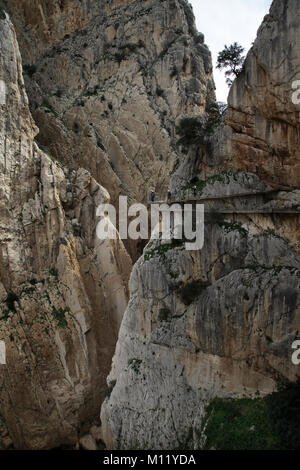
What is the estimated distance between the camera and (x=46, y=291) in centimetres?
2914

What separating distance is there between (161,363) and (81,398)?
11435mm

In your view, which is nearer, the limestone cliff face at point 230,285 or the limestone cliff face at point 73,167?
the limestone cliff face at point 230,285

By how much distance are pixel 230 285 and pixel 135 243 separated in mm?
18497

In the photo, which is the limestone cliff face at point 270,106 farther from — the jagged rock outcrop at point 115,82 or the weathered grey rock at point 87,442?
the weathered grey rock at point 87,442

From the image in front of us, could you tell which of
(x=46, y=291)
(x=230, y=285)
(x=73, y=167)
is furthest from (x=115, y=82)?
(x=230, y=285)

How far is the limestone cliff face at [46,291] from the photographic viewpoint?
89.1ft

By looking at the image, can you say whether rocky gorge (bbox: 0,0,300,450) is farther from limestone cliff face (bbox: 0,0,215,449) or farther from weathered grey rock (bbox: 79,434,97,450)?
weathered grey rock (bbox: 79,434,97,450)

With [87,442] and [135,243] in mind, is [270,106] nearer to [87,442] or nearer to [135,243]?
[135,243]

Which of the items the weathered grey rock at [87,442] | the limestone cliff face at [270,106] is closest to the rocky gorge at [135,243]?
the limestone cliff face at [270,106]

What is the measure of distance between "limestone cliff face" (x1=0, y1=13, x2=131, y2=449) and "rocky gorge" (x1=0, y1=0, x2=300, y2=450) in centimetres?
9

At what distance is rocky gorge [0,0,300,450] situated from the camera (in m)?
17.5

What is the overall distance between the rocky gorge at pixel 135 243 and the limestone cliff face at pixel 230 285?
6 cm
